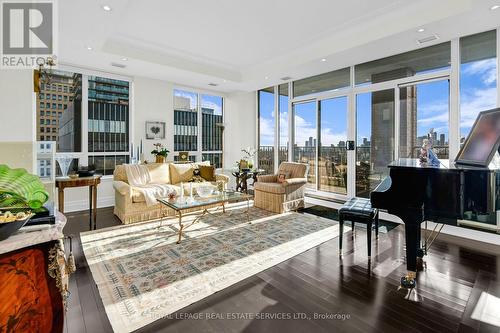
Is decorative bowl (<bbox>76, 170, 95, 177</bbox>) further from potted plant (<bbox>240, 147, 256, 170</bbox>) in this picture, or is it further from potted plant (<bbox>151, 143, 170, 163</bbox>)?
potted plant (<bbox>240, 147, 256, 170</bbox>)

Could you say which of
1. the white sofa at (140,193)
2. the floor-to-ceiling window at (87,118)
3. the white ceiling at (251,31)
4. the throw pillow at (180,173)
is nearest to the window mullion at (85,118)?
the floor-to-ceiling window at (87,118)

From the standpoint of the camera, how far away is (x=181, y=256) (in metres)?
2.96

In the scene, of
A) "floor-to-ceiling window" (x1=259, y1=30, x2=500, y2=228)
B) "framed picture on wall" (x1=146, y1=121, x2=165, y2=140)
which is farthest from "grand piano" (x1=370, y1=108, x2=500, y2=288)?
"framed picture on wall" (x1=146, y1=121, x2=165, y2=140)

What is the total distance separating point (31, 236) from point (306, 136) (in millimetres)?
5697

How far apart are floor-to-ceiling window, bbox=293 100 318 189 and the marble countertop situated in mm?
5340

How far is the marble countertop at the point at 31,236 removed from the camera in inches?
42.4

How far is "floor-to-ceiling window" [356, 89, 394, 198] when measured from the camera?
186 inches

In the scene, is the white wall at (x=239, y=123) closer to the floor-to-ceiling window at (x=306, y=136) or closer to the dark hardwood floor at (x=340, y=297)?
the floor-to-ceiling window at (x=306, y=136)

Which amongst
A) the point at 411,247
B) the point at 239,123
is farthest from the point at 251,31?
the point at 411,247

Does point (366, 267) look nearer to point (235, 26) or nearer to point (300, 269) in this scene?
point (300, 269)

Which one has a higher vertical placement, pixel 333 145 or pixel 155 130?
pixel 155 130

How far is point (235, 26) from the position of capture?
3.95m

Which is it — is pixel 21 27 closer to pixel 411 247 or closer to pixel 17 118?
pixel 17 118

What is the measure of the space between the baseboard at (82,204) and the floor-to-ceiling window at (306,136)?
4.39m
